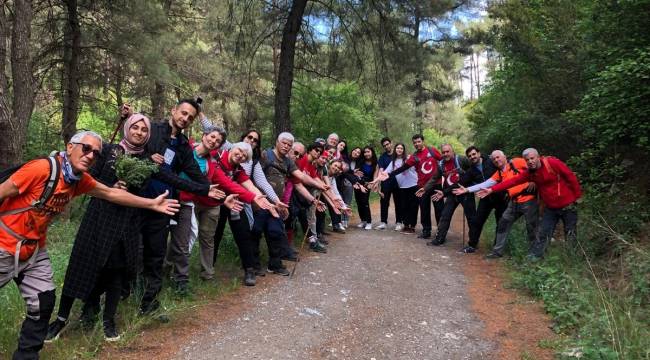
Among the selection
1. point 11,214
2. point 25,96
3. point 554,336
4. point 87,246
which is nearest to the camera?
point 11,214

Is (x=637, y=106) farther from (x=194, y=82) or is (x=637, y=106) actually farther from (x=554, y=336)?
(x=194, y=82)

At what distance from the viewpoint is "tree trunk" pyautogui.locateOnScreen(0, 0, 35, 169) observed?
7.75 m

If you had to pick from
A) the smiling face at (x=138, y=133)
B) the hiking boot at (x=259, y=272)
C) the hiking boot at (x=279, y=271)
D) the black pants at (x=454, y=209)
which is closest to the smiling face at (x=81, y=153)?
the smiling face at (x=138, y=133)

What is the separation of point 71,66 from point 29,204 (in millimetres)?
9285

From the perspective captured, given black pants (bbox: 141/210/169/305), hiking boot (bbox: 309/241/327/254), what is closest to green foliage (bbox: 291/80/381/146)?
hiking boot (bbox: 309/241/327/254)

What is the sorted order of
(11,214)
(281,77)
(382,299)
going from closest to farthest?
1. (11,214)
2. (382,299)
3. (281,77)

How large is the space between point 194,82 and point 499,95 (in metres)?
10.3

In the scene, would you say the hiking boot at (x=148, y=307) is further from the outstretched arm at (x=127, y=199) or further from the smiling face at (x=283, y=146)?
the smiling face at (x=283, y=146)

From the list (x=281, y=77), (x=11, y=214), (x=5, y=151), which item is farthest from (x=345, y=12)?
(x=11, y=214)

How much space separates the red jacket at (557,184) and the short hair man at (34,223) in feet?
19.7

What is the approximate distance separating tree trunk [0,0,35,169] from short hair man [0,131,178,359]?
533 cm

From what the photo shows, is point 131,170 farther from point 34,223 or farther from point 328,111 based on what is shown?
point 328,111

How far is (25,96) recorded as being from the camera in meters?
8.45

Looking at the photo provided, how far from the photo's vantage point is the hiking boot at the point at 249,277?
18.6ft
